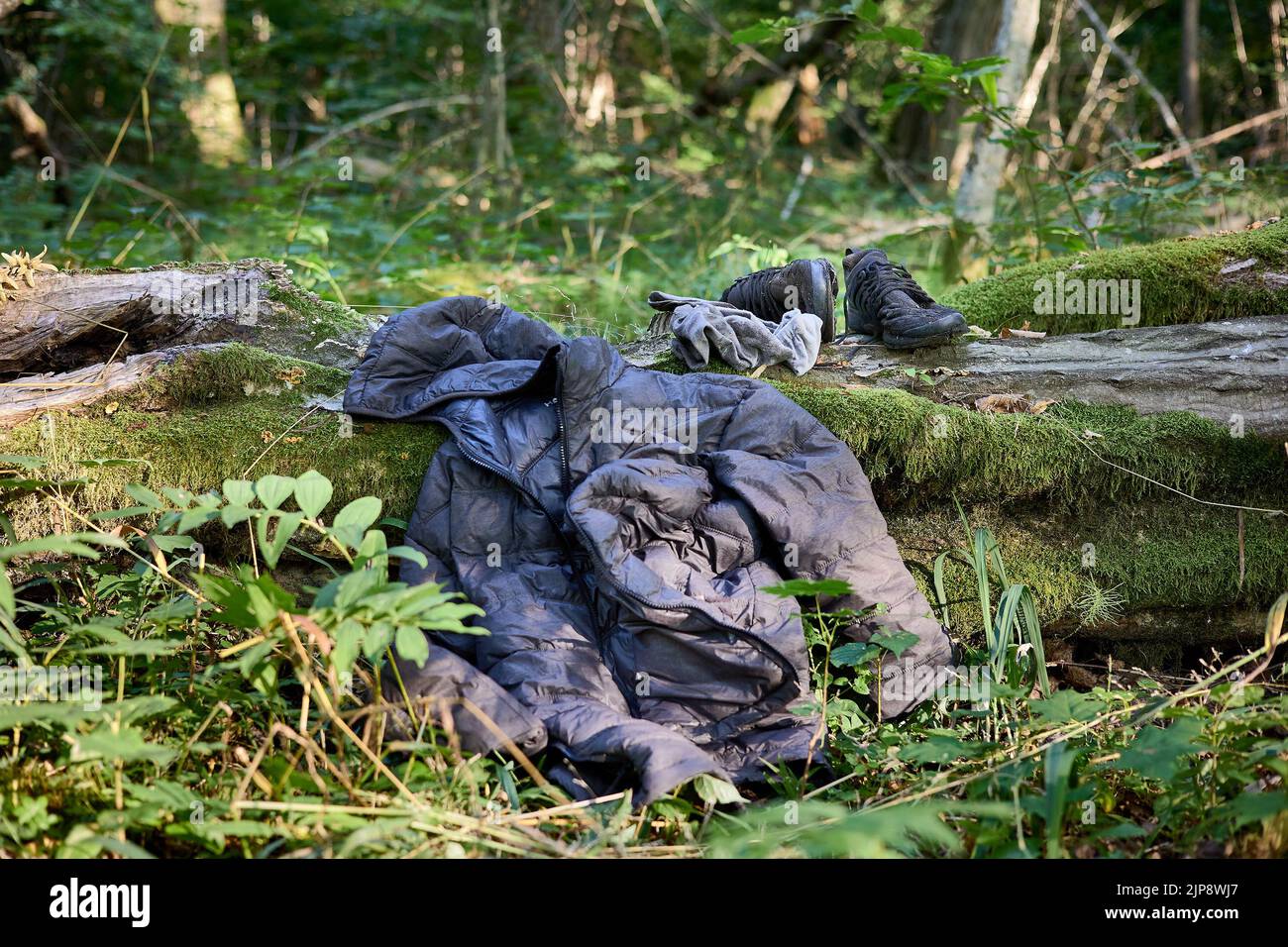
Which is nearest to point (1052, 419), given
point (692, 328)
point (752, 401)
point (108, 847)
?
point (752, 401)

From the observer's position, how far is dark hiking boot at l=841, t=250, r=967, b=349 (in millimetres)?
3270

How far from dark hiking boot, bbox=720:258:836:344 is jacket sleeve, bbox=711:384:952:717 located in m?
0.77

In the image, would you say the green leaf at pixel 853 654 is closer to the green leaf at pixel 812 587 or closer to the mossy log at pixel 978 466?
the green leaf at pixel 812 587

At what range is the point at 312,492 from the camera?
202 cm

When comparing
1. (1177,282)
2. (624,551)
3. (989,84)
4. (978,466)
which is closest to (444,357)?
(624,551)

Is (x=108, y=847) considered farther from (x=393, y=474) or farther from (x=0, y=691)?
(x=393, y=474)

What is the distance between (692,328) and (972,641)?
135 cm

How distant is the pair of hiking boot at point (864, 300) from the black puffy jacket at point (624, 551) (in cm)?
66

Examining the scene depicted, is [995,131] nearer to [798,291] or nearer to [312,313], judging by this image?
[798,291]

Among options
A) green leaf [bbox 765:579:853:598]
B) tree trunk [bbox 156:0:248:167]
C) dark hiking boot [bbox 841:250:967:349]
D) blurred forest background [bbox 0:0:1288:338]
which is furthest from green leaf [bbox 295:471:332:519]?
tree trunk [bbox 156:0:248:167]

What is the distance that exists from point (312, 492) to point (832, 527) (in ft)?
4.62

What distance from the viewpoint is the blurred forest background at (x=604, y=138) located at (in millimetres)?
5430

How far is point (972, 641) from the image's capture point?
295 cm

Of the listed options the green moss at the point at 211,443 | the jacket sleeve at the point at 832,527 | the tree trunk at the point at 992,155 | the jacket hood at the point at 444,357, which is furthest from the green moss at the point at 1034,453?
the tree trunk at the point at 992,155
